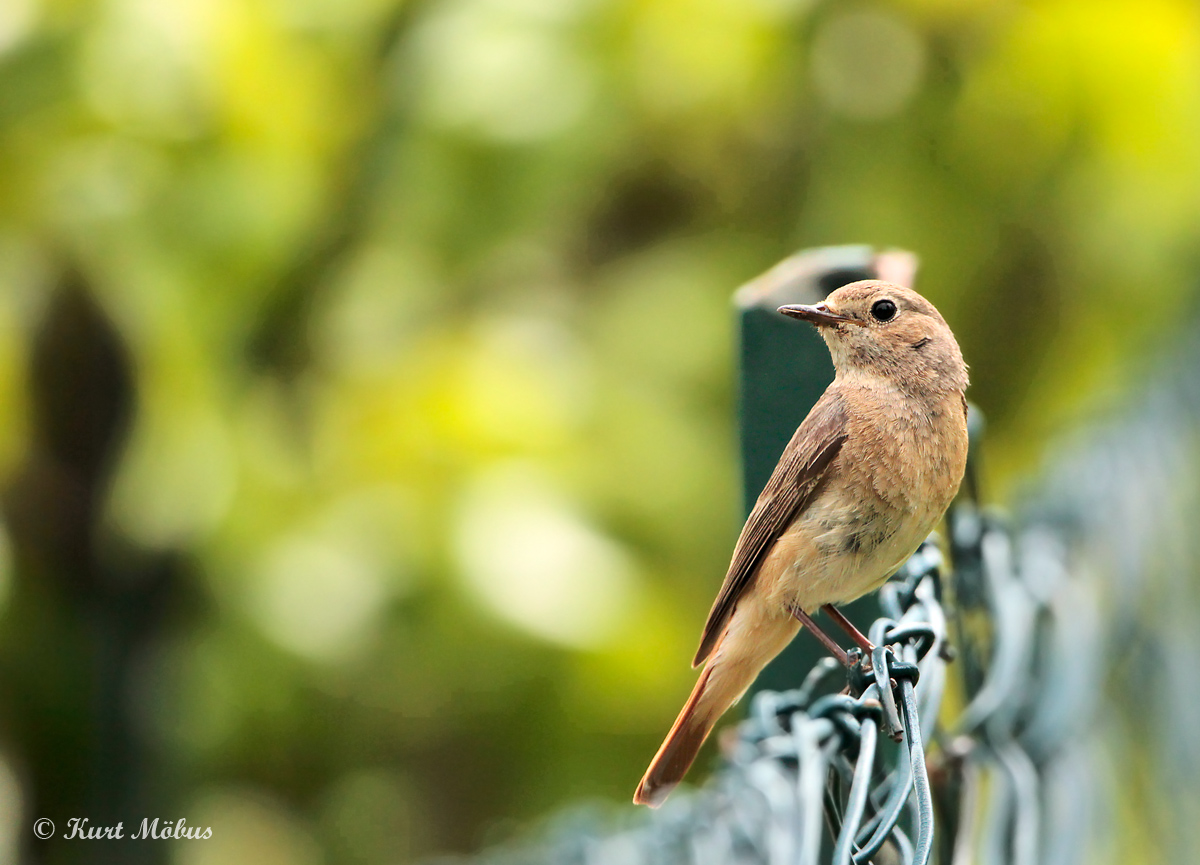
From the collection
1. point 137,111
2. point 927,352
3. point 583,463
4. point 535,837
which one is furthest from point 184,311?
point 927,352

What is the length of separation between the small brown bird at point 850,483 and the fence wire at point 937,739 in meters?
0.08

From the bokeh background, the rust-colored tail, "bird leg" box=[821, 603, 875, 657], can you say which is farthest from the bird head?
the bokeh background

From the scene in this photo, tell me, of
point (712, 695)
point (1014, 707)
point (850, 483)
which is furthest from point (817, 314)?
point (1014, 707)

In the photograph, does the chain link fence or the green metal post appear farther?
the chain link fence

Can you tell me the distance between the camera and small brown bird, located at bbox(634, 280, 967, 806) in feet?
3.40

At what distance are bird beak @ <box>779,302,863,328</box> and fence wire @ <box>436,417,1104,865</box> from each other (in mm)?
267

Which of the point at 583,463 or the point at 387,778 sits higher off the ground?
the point at 583,463

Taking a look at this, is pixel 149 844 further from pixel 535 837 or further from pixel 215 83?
pixel 215 83

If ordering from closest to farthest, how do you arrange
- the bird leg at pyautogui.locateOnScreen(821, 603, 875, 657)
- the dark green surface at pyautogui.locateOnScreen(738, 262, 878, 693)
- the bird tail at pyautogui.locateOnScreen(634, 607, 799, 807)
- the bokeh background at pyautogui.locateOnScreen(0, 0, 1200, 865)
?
the dark green surface at pyautogui.locateOnScreen(738, 262, 878, 693) < the bird leg at pyautogui.locateOnScreen(821, 603, 875, 657) < the bird tail at pyautogui.locateOnScreen(634, 607, 799, 807) < the bokeh background at pyautogui.locateOnScreen(0, 0, 1200, 865)

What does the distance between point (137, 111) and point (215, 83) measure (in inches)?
12.3

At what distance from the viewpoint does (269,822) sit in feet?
16.4

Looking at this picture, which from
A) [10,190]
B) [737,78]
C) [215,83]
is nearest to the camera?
[215,83]

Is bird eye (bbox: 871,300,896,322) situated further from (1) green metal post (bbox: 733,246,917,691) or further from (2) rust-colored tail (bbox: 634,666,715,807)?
(2) rust-colored tail (bbox: 634,666,715,807)

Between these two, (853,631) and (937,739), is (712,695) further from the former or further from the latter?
(937,739)
